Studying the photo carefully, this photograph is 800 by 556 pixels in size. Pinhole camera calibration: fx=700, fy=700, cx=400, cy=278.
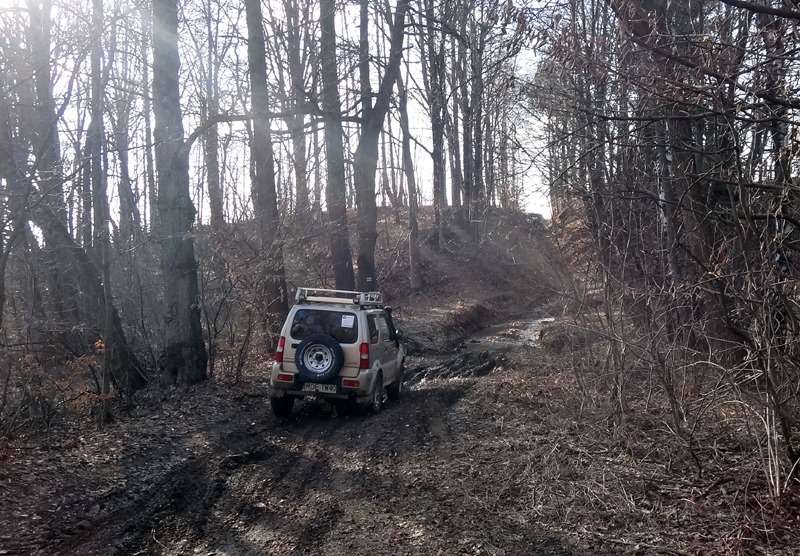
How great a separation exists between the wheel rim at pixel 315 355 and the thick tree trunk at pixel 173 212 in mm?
3666

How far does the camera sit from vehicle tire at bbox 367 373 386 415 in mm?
11727

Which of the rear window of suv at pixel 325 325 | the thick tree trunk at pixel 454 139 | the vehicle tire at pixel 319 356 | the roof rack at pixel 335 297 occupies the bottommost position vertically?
the vehicle tire at pixel 319 356

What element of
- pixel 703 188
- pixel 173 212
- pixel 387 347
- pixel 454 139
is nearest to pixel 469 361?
pixel 387 347

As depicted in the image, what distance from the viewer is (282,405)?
11.5 metres

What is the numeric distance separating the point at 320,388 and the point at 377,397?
126cm

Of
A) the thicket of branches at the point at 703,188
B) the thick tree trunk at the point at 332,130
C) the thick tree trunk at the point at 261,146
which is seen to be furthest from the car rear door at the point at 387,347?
the thick tree trunk at the point at 332,130

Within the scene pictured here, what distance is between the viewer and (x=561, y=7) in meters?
8.51

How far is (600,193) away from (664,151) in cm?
165

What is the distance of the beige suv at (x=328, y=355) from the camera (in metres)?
11.2

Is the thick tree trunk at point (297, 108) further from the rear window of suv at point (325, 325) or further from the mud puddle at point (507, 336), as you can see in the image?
→ the mud puddle at point (507, 336)

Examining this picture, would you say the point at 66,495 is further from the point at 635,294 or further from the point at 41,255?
the point at 41,255

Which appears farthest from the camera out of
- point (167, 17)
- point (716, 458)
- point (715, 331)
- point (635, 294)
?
point (167, 17)

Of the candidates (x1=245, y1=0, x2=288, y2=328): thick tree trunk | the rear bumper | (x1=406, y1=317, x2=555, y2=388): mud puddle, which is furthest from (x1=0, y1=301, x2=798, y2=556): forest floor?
(x1=245, y1=0, x2=288, y2=328): thick tree trunk

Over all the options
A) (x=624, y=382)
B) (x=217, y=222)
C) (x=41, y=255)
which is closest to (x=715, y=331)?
(x=624, y=382)
